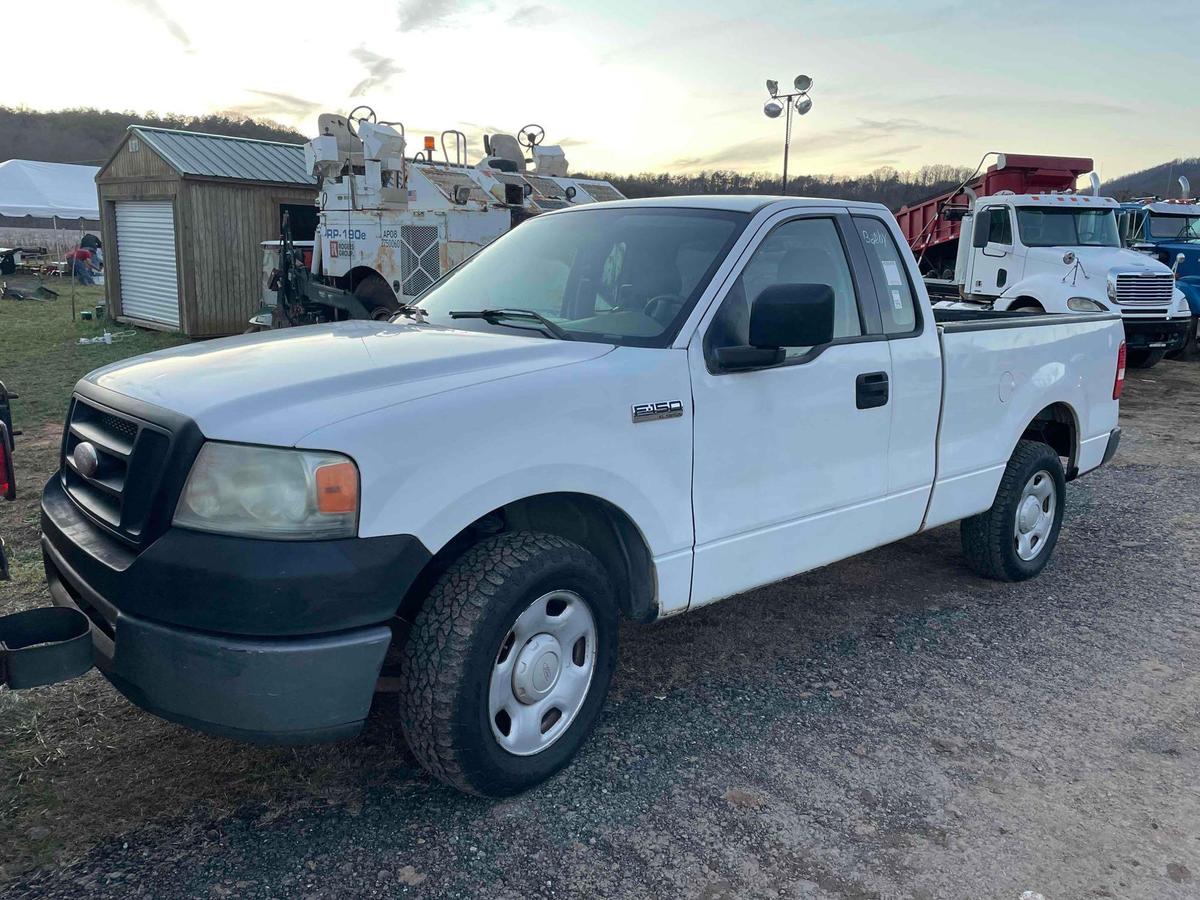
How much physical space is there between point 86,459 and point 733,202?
2582 millimetres

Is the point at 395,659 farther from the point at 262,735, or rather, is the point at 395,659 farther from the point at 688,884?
the point at 688,884

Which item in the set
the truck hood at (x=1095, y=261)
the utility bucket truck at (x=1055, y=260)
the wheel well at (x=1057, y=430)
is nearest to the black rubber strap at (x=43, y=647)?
the wheel well at (x=1057, y=430)

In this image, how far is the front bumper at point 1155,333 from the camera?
556 inches

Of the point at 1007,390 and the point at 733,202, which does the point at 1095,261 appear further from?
the point at 733,202

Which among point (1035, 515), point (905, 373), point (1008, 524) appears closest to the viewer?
point (905, 373)

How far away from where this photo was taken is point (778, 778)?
3.34 meters

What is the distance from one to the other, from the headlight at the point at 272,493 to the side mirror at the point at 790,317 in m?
1.48

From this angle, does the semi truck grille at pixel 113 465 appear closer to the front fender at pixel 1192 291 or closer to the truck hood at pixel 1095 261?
the truck hood at pixel 1095 261

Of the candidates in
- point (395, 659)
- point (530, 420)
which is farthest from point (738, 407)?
point (395, 659)

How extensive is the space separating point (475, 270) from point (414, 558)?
2010 millimetres

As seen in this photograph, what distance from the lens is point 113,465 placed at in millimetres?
2947

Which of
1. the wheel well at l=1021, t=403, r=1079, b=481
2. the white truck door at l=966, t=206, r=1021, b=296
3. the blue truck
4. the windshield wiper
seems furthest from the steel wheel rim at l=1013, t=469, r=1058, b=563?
the blue truck

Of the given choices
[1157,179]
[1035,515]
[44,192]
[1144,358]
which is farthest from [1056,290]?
[44,192]

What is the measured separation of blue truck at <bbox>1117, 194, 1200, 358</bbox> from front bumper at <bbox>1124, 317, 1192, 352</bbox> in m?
1.51
